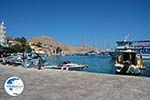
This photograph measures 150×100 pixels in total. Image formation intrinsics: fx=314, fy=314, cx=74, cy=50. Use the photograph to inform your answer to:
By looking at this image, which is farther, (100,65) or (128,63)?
(100,65)

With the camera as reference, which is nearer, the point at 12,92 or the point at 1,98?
the point at 12,92

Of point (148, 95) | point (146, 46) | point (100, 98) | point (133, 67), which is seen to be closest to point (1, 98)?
point (100, 98)

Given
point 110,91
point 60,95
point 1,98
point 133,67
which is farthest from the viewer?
point 133,67

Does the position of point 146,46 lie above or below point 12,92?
above

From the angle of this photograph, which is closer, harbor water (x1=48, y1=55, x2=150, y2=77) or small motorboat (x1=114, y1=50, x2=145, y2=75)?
small motorboat (x1=114, y1=50, x2=145, y2=75)

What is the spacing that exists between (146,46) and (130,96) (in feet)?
384

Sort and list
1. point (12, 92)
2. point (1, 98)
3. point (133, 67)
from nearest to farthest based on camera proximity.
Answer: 1. point (12, 92)
2. point (1, 98)
3. point (133, 67)

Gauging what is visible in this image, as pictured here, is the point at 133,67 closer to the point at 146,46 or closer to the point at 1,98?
the point at 1,98

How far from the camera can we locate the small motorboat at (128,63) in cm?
4381

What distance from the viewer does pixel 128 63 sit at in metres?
45.4

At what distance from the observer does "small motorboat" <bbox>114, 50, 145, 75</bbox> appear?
43.8 metres

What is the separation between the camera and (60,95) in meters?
12.3

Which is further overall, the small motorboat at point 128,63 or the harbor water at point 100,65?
the harbor water at point 100,65

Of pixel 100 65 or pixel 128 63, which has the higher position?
pixel 128 63
